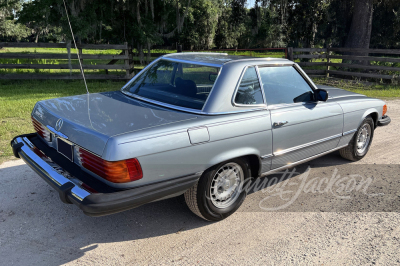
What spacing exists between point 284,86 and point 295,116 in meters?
0.41

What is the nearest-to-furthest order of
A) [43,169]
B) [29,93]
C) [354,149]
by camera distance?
1. [43,169]
2. [354,149]
3. [29,93]

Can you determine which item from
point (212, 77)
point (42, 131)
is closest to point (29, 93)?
point (42, 131)

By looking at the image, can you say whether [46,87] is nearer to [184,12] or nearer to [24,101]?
[24,101]

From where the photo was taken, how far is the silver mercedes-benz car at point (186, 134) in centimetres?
286

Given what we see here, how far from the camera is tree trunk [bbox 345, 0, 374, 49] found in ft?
54.7

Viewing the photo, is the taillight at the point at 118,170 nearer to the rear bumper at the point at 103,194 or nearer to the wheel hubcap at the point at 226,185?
the rear bumper at the point at 103,194

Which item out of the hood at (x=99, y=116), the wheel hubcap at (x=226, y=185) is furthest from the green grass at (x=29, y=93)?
the wheel hubcap at (x=226, y=185)

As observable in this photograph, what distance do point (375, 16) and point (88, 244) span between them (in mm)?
34447

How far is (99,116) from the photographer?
10.8 feet

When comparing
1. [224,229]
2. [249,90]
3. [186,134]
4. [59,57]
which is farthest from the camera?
[59,57]

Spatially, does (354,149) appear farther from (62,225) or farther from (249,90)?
(62,225)

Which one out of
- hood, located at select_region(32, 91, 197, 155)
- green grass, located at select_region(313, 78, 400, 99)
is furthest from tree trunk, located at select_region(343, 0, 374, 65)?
hood, located at select_region(32, 91, 197, 155)

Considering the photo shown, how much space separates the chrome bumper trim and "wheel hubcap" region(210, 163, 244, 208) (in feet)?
4.17

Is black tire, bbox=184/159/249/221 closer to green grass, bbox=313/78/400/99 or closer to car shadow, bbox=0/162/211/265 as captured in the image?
car shadow, bbox=0/162/211/265
